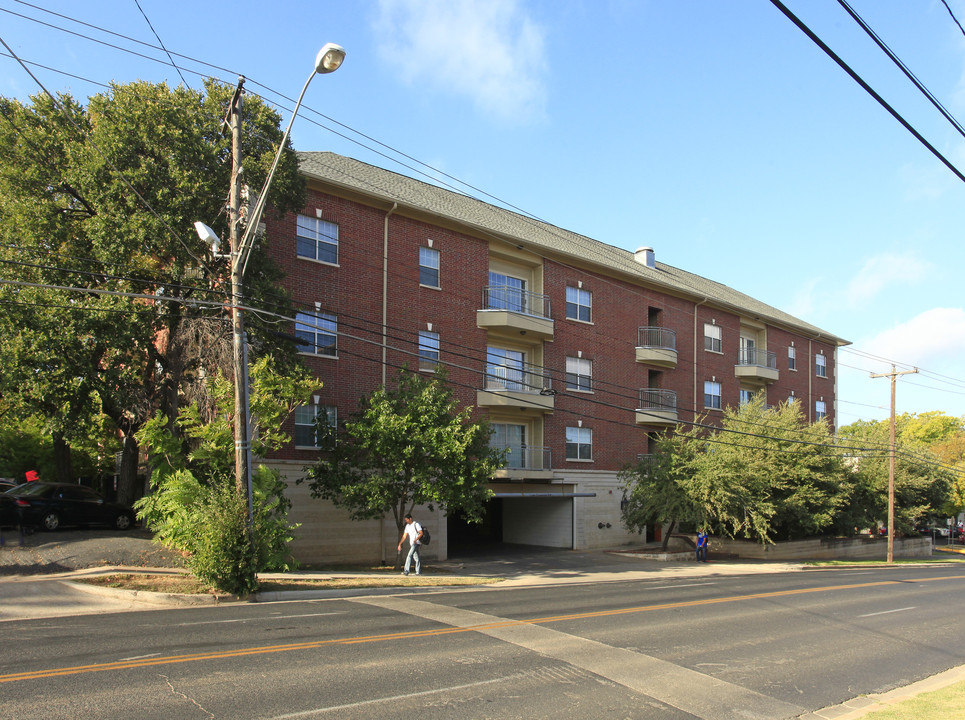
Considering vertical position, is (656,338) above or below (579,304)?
below

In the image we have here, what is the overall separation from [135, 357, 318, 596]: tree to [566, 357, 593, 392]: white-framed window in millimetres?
15524

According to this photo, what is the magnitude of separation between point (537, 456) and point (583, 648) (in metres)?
19.5

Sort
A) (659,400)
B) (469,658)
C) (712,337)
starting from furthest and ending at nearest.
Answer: (712,337)
(659,400)
(469,658)

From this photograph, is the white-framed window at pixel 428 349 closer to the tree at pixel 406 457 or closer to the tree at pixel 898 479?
the tree at pixel 406 457

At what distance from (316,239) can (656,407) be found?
19559mm

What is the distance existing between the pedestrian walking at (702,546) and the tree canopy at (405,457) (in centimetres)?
1223

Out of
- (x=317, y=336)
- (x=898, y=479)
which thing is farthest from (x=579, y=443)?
(x=898, y=479)

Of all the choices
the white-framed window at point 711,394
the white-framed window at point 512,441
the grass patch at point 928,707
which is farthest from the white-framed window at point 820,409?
the grass patch at point 928,707

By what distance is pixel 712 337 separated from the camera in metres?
40.2

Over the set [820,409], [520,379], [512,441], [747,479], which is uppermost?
[520,379]

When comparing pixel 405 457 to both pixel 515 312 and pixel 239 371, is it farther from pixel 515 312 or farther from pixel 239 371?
pixel 515 312

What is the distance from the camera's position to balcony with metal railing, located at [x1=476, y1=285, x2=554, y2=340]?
28234mm

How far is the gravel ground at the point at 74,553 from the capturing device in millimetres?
16703

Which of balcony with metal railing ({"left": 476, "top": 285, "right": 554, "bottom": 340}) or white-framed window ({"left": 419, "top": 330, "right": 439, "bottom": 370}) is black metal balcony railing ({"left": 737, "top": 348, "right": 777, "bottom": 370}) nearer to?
balcony with metal railing ({"left": 476, "top": 285, "right": 554, "bottom": 340})
